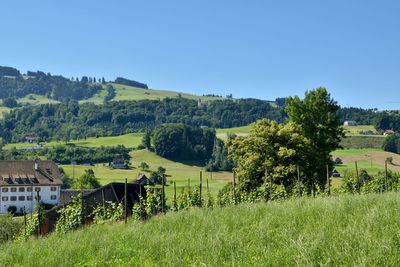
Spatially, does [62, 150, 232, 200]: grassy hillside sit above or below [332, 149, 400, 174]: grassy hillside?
below

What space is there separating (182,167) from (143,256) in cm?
15945

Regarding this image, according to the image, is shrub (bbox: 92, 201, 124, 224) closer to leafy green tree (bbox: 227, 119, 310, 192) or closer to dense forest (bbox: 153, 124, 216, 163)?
leafy green tree (bbox: 227, 119, 310, 192)

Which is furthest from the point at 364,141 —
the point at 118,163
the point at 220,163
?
the point at 118,163

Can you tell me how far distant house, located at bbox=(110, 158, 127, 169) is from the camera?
153250 mm

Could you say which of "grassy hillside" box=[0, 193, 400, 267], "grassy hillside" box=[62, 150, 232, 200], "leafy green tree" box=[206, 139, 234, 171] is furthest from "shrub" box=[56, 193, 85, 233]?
"leafy green tree" box=[206, 139, 234, 171]

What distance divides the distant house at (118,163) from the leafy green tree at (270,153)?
390 ft

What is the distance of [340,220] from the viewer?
7938mm

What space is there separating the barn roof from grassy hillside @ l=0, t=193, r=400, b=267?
8709 centimetres

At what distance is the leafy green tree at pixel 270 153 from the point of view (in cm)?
3506

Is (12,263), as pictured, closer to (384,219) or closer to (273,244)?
(273,244)

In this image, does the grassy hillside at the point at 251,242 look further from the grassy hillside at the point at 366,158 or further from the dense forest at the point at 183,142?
the dense forest at the point at 183,142

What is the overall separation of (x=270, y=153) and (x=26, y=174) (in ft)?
227

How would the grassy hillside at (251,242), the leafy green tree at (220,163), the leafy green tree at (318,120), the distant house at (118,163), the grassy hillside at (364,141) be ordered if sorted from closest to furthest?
the grassy hillside at (251,242) < the leafy green tree at (318,120) < the distant house at (118,163) < the leafy green tree at (220,163) < the grassy hillside at (364,141)

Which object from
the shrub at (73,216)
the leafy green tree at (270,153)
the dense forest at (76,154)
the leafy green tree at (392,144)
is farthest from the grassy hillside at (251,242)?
the dense forest at (76,154)
